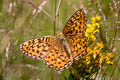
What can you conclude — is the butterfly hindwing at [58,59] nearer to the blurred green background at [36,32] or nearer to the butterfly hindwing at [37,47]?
the butterfly hindwing at [37,47]

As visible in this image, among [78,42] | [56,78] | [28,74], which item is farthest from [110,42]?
[28,74]

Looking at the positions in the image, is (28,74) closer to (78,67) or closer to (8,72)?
(8,72)

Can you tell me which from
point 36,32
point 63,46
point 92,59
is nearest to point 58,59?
point 63,46

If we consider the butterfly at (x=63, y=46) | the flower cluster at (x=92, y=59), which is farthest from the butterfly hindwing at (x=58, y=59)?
the flower cluster at (x=92, y=59)

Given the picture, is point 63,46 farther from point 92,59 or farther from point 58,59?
point 92,59

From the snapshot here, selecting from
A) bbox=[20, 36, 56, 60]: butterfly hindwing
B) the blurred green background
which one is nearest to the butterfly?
bbox=[20, 36, 56, 60]: butterfly hindwing

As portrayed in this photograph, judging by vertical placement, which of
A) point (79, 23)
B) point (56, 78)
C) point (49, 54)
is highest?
point (79, 23)

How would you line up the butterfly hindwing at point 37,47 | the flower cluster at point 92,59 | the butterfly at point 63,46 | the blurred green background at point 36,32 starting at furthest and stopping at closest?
1. the blurred green background at point 36,32
2. the butterfly hindwing at point 37,47
3. the butterfly at point 63,46
4. the flower cluster at point 92,59
